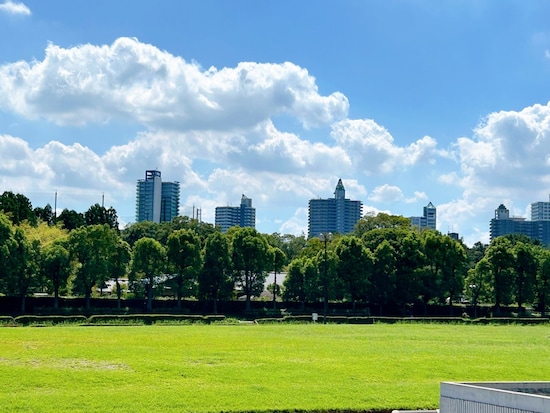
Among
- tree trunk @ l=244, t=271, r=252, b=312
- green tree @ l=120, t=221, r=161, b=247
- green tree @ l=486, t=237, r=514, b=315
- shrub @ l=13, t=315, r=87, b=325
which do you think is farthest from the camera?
green tree @ l=120, t=221, r=161, b=247

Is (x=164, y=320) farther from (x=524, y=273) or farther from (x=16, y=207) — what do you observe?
(x=16, y=207)

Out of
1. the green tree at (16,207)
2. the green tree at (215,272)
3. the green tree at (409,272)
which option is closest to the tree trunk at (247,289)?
the green tree at (215,272)

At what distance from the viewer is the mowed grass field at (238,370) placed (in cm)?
1430

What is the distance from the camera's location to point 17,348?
22.5 m

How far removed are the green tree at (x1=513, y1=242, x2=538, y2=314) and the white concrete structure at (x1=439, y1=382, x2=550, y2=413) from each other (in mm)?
51393

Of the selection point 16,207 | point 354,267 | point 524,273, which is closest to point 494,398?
point 354,267

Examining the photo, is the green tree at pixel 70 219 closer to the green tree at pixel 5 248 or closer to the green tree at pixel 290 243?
the green tree at pixel 290 243

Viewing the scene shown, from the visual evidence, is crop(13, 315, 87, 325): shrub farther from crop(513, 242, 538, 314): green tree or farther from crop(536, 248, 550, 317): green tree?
crop(536, 248, 550, 317): green tree

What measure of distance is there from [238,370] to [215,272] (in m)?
38.4

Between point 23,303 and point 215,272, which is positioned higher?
point 215,272

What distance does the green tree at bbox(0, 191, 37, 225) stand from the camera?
75.0m

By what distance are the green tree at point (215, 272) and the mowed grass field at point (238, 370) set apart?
2746 centimetres

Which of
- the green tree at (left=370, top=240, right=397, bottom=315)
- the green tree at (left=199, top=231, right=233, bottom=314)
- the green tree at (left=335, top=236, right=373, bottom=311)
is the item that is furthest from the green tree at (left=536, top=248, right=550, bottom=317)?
the green tree at (left=199, top=231, right=233, bottom=314)

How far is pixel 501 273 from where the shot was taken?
59.0m
